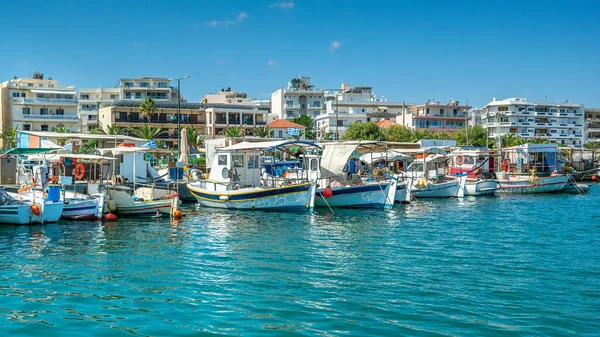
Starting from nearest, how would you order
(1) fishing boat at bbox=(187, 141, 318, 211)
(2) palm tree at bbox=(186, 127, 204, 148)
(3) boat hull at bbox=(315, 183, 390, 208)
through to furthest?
(1) fishing boat at bbox=(187, 141, 318, 211) < (3) boat hull at bbox=(315, 183, 390, 208) < (2) palm tree at bbox=(186, 127, 204, 148)

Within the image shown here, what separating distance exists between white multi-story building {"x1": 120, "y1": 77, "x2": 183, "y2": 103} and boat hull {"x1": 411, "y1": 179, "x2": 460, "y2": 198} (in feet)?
216

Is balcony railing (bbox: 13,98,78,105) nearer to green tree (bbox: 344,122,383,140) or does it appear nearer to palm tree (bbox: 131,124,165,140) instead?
palm tree (bbox: 131,124,165,140)

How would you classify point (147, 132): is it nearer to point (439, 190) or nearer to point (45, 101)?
point (45, 101)

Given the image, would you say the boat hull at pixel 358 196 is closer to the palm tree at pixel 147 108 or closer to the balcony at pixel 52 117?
the palm tree at pixel 147 108

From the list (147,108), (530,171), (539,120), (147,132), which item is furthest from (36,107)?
(539,120)

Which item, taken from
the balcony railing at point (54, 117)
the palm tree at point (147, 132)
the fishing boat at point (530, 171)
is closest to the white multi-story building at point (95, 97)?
the balcony railing at point (54, 117)

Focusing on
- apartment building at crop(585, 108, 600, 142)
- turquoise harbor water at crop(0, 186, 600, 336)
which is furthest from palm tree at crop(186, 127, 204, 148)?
apartment building at crop(585, 108, 600, 142)

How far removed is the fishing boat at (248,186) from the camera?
32.2 m

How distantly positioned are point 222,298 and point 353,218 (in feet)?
55.6

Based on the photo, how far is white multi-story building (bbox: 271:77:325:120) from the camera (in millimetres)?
115500

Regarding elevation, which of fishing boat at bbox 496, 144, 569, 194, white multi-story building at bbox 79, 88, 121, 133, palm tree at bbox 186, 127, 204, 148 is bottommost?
fishing boat at bbox 496, 144, 569, 194

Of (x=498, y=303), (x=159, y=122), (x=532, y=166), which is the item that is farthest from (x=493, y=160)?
(x=159, y=122)

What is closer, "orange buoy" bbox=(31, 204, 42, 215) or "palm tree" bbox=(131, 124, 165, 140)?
"orange buoy" bbox=(31, 204, 42, 215)

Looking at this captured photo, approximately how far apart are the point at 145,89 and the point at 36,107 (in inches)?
783
